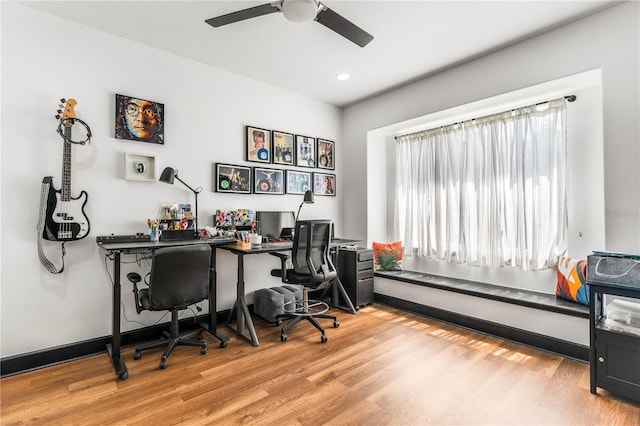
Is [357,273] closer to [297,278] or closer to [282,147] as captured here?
[297,278]

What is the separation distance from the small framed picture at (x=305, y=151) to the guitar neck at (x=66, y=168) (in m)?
2.35

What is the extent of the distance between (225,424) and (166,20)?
2.95 meters

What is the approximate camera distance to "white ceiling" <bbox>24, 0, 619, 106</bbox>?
233 cm

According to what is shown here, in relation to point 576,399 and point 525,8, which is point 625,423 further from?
point 525,8

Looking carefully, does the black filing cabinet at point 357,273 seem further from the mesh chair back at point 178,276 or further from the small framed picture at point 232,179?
the mesh chair back at point 178,276

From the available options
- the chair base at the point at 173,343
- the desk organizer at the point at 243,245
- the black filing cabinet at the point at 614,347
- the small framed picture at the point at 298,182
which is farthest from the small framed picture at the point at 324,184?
the black filing cabinet at the point at 614,347

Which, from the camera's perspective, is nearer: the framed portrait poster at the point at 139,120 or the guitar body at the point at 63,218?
the guitar body at the point at 63,218

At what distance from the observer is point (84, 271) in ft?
8.35

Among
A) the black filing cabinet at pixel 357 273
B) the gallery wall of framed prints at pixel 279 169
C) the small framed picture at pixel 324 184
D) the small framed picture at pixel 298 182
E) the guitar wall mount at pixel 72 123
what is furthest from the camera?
the small framed picture at pixel 324 184

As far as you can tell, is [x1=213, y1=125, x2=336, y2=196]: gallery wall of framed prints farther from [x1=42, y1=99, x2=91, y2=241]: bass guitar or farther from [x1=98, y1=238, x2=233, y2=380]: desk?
[x1=42, y1=99, x2=91, y2=241]: bass guitar

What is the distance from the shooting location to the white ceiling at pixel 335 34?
2328mm

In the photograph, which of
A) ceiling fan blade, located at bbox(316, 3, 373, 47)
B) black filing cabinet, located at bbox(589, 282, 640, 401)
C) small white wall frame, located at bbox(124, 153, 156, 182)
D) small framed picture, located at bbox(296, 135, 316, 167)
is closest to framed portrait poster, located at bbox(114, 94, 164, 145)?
small white wall frame, located at bbox(124, 153, 156, 182)

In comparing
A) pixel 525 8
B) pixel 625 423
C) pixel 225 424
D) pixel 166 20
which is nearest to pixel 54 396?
pixel 225 424

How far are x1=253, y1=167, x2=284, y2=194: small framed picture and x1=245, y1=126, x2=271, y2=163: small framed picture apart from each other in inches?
5.3
